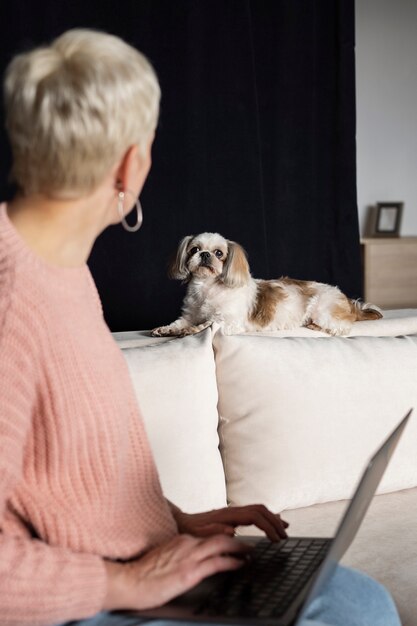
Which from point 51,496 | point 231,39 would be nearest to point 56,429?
point 51,496

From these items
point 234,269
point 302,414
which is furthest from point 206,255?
point 302,414

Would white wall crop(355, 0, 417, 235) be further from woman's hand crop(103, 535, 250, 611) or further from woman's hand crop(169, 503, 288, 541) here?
woman's hand crop(103, 535, 250, 611)

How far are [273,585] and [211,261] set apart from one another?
8.25 feet

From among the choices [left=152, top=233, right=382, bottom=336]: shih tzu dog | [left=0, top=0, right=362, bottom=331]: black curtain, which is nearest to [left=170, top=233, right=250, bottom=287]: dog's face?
[left=152, top=233, right=382, bottom=336]: shih tzu dog

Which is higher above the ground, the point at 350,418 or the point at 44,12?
the point at 44,12

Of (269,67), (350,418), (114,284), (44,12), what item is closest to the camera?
(350,418)

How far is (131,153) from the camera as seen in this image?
40.6 inches

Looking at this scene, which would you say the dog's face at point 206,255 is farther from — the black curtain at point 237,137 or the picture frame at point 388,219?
the picture frame at point 388,219

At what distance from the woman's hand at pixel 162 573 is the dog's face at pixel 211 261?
8.13ft

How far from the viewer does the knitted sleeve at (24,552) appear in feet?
3.17

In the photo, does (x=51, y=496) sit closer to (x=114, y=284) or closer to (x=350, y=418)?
(x=350, y=418)

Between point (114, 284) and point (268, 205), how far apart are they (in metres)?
1.21

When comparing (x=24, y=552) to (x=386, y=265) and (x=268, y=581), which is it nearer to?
(x=268, y=581)

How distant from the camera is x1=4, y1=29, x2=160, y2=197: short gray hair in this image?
973 millimetres
